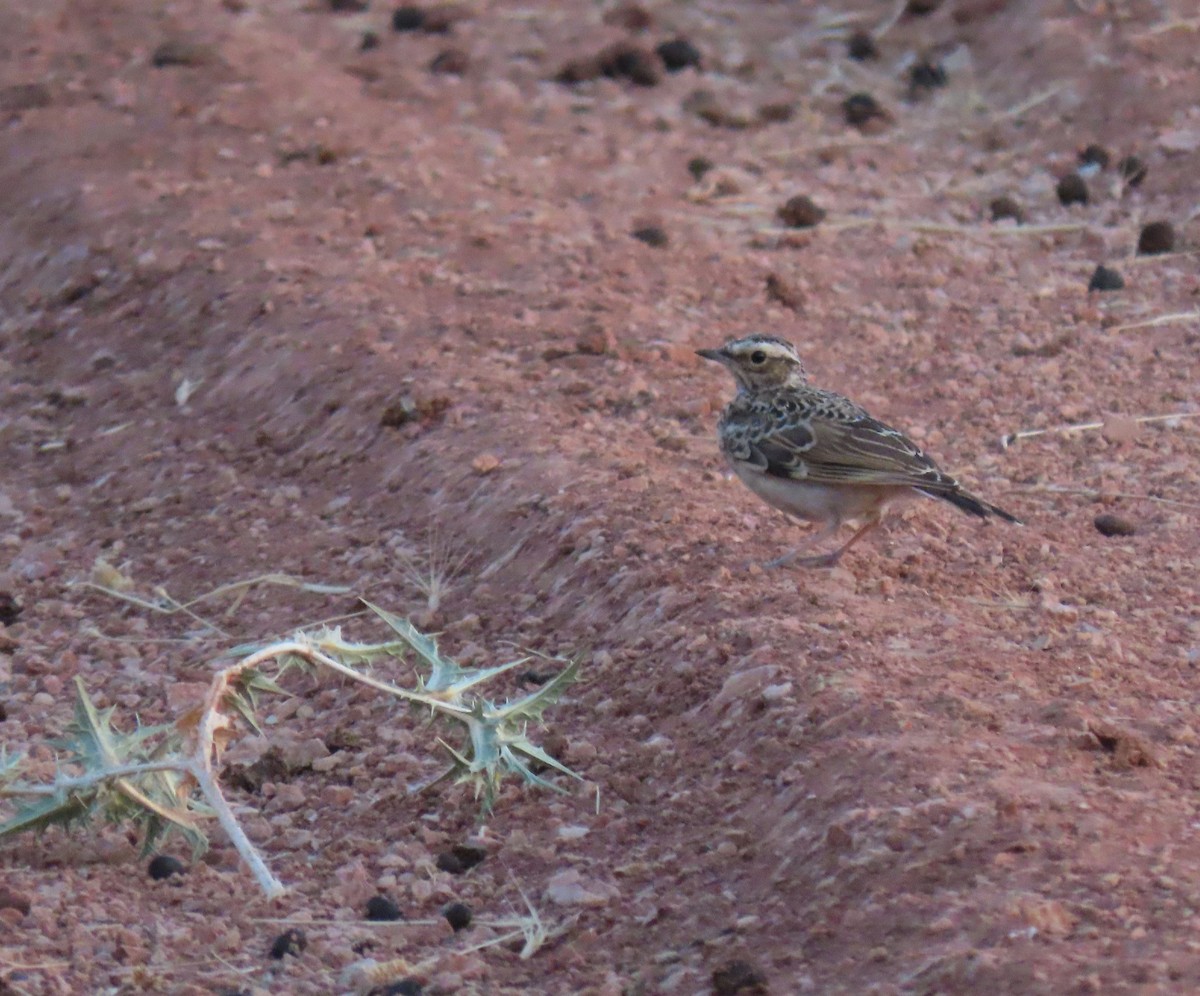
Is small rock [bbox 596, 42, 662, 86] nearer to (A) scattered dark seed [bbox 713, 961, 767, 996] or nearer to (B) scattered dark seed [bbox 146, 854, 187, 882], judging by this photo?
(B) scattered dark seed [bbox 146, 854, 187, 882]

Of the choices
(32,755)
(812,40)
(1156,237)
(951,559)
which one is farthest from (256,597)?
(812,40)

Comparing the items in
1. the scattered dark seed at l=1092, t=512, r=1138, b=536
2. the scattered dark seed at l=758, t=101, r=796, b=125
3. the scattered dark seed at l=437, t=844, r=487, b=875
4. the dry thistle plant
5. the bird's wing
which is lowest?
the scattered dark seed at l=758, t=101, r=796, b=125

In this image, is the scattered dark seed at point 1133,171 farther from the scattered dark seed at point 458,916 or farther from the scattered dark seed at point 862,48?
the scattered dark seed at point 458,916

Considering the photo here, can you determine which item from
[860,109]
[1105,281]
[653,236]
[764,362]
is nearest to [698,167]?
[653,236]

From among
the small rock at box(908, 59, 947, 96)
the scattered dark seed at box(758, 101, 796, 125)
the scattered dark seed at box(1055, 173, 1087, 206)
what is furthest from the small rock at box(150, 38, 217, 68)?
the scattered dark seed at box(1055, 173, 1087, 206)

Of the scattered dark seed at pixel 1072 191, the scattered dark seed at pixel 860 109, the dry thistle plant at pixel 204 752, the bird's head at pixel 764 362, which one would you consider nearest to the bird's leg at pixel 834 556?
the bird's head at pixel 764 362

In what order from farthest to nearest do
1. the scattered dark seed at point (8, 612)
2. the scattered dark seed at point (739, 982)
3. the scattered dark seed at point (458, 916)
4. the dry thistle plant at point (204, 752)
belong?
→ the scattered dark seed at point (8, 612)
the scattered dark seed at point (458, 916)
the dry thistle plant at point (204, 752)
the scattered dark seed at point (739, 982)
